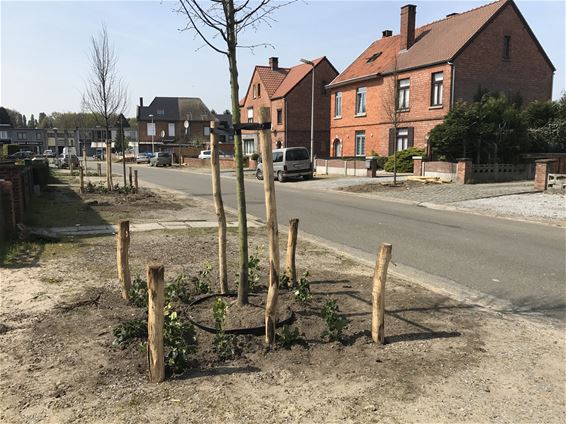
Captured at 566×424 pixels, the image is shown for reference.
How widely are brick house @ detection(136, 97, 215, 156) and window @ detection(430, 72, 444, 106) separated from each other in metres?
62.8

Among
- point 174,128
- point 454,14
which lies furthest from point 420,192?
point 174,128

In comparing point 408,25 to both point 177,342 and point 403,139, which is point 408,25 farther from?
point 177,342

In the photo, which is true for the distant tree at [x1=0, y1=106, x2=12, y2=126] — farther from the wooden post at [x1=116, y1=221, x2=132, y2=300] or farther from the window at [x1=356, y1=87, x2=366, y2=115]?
the wooden post at [x1=116, y1=221, x2=132, y2=300]

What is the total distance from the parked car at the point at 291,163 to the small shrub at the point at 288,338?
77.2ft

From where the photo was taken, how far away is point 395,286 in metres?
6.26

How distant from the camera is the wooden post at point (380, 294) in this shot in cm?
429

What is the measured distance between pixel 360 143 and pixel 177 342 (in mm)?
34176

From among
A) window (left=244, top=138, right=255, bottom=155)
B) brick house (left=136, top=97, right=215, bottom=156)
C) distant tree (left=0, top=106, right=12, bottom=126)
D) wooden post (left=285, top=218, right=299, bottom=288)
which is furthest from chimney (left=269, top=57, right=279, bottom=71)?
distant tree (left=0, top=106, right=12, bottom=126)

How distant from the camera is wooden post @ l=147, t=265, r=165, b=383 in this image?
3.61 meters

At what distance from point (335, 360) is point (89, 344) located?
Result: 2115 millimetres

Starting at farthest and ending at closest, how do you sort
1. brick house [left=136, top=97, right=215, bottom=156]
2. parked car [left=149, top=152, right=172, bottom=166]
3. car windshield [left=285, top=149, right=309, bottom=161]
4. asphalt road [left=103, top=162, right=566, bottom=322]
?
brick house [left=136, top=97, right=215, bottom=156], parked car [left=149, top=152, right=172, bottom=166], car windshield [left=285, top=149, right=309, bottom=161], asphalt road [left=103, top=162, right=566, bottom=322]

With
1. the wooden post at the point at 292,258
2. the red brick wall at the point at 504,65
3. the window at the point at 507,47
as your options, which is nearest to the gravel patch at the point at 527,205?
the wooden post at the point at 292,258

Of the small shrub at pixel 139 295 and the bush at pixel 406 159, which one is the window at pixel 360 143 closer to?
the bush at pixel 406 159

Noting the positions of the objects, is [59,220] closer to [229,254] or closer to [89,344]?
[229,254]
